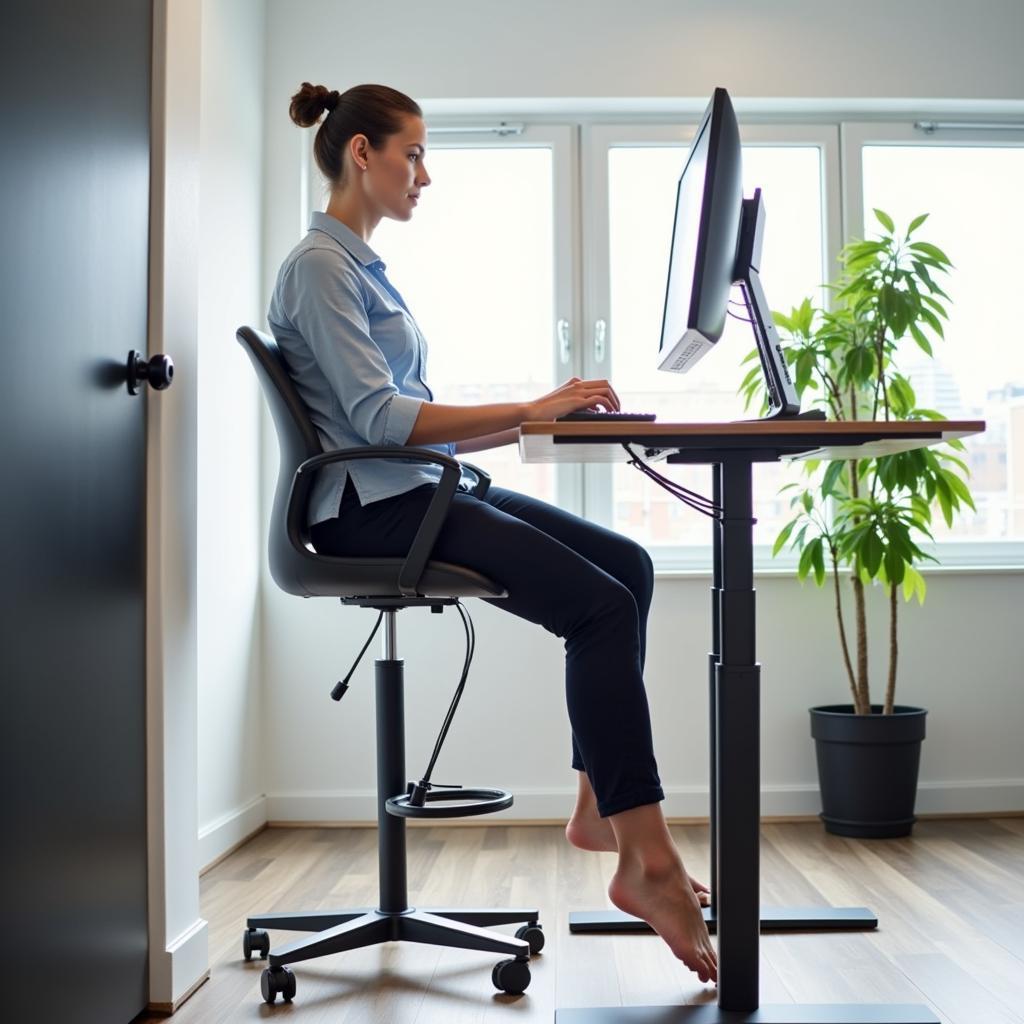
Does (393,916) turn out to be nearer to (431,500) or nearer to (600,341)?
(431,500)

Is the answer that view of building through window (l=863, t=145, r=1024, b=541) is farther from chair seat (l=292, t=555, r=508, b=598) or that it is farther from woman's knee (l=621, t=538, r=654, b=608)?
chair seat (l=292, t=555, r=508, b=598)

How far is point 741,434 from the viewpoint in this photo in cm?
150

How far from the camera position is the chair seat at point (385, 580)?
1.68 m

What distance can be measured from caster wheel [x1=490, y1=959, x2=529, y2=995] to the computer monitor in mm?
911

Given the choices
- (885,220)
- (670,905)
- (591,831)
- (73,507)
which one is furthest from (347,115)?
(885,220)

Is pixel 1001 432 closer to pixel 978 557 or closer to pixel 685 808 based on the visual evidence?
pixel 978 557

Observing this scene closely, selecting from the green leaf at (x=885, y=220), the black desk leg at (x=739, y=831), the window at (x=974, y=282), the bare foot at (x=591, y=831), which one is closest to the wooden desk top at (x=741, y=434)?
the black desk leg at (x=739, y=831)

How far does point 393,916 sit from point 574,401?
0.91m

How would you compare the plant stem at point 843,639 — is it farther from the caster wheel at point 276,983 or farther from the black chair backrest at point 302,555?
the caster wheel at point 276,983

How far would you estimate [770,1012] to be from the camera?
1536mm

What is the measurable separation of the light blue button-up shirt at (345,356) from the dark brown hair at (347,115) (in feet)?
0.50

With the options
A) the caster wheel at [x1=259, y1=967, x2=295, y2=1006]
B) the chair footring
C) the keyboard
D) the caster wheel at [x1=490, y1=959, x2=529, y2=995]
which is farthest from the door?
the keyboard

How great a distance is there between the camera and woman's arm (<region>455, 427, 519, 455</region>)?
2092 mm

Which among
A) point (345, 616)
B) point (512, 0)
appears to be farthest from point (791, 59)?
point (345, 616)
